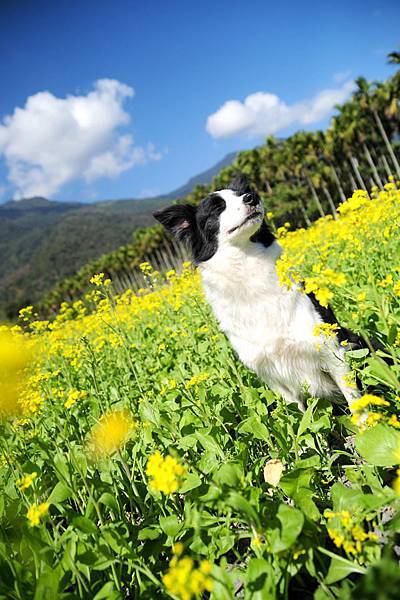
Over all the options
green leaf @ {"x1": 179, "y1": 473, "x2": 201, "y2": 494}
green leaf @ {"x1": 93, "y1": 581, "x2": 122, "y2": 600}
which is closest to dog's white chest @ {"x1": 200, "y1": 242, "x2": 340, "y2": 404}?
green leaf @ {"x1": 179, "y1": 473, "x2": 201, "y2": 494}

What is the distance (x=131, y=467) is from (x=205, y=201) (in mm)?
2467

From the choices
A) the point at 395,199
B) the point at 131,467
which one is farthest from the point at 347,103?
the point at 131,467

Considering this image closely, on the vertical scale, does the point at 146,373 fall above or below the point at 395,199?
below

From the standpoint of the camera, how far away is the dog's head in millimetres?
3414

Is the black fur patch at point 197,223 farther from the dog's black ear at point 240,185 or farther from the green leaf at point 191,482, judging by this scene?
the green leaf at point 191,482

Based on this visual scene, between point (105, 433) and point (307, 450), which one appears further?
point (307, 450)

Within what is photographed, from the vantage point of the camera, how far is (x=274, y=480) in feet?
7.12

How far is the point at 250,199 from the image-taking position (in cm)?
353

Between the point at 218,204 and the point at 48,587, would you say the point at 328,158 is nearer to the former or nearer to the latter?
the point at 218,204

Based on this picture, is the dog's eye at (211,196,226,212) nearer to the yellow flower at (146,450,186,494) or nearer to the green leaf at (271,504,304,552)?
the green leaf at (271,504,304,552)

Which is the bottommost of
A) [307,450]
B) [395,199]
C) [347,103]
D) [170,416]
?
[307,450]

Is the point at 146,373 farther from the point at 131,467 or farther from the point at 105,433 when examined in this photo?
the point at 105,433

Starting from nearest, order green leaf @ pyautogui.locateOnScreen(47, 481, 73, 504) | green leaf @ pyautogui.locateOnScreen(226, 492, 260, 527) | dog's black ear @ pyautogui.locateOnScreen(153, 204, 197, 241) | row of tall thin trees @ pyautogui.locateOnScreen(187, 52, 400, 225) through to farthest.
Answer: green leaf @ pyautogui.locateOnScreen(226, 492, 260, 527), green leaf @ pyautogui.locateOnScreen(47, 481, 73, 504), dog's black ear @ pyautogui.locateOnScreen(153, 204, 197, 241), row of tall thin trees @ pyautogui.locateOnScreen(187, 52, 400, 225)

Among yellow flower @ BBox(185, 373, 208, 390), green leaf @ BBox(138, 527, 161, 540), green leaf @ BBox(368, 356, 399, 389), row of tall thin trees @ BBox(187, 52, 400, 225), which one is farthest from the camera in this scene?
row of tall thin trees @ BBox(187, 52, 400, 225)
